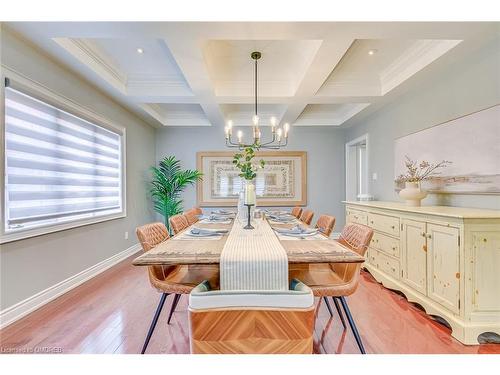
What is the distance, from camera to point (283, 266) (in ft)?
4.47

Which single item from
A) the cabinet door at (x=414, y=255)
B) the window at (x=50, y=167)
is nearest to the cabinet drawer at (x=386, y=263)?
the cabinet door at (x=414, y=255)

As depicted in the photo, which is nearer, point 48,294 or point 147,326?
point 147,326

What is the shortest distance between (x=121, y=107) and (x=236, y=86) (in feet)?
6.07

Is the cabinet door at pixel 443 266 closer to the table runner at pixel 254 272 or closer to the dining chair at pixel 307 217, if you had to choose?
the dining chair at pixel 307 217

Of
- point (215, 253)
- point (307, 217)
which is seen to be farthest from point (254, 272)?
point (307, 217)

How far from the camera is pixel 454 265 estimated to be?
1977mm

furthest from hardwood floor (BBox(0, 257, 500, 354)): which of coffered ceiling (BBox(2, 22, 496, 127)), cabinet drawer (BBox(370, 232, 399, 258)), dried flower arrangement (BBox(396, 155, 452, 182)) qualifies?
coffered ceiling (BBox(2, 22, 496, 127))

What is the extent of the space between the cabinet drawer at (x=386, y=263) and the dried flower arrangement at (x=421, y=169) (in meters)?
0.89

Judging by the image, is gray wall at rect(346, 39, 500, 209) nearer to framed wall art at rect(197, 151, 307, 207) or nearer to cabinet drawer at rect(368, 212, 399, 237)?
cabinet drawer at rect(368, 212, 399, 237)

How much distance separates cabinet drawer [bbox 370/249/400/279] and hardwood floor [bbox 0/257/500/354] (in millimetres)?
222

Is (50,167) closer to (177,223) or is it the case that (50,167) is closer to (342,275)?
(177,223)

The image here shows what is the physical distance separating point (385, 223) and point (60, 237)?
349 cm
